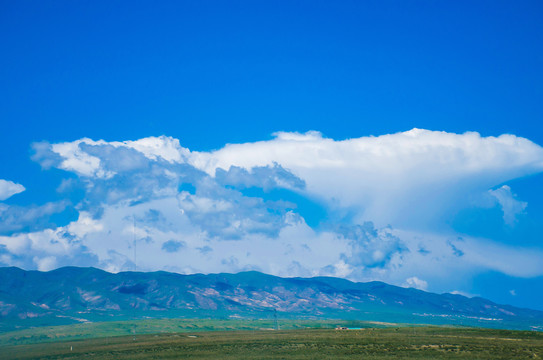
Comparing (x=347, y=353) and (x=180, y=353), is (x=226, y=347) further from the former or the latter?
(x=347, y=353)

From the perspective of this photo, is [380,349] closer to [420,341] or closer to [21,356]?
[420,341]

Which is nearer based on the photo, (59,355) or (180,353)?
(180,353)

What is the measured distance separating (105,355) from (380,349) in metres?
67.5

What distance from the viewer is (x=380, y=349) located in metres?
126

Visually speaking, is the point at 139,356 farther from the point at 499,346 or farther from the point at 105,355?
the point at 499,346

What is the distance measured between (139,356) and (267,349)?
30.9 metres

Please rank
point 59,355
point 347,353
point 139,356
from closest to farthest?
point 347,353, point 139,356, point 59,355

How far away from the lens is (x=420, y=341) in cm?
14100

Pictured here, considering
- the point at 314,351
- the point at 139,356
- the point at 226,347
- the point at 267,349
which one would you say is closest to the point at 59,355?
the point at 139,356

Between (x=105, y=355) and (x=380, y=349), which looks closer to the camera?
(x=380, y=349)

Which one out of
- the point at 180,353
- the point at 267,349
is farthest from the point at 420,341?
the point at 180,353

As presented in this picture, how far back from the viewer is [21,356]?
14412cm

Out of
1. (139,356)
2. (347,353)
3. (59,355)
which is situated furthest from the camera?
(59,355)

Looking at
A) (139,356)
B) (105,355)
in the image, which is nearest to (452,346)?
(139,356)
